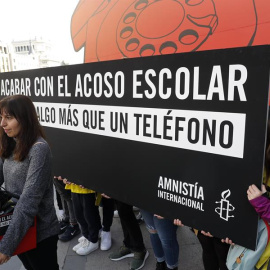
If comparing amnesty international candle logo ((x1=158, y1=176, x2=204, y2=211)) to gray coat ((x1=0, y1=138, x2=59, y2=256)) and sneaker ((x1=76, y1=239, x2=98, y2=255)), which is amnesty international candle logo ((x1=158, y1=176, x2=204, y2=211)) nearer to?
gray coat ((x1=0, y1=138, x2=59, y2=256))

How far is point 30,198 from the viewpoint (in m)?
1.46

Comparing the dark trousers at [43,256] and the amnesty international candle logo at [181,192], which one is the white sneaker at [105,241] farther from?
the amnesty international candle logo at [181,192]

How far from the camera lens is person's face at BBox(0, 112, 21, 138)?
5.14 ft

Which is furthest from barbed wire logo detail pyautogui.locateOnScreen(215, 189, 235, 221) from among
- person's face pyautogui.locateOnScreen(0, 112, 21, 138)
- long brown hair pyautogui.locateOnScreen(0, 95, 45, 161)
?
person's face pyautogui.locateOnScreen(0, 112, 21, 138)

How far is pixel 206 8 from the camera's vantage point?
1.97 meters

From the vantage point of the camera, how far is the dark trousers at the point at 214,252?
170 centimetres

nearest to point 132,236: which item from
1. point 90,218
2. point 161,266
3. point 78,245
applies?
point 161,266

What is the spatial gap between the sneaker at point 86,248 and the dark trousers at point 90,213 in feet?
0.16

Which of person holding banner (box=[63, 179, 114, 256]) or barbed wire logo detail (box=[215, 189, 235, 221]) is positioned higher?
barbed wire logo detail (box=[215, 189, 235, 221])

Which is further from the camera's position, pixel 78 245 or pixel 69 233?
pixel 69 233

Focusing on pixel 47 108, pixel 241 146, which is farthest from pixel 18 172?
pixel 241 146

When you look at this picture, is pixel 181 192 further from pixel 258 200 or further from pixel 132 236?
pixel 132 236

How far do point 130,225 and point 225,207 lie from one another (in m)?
1.35

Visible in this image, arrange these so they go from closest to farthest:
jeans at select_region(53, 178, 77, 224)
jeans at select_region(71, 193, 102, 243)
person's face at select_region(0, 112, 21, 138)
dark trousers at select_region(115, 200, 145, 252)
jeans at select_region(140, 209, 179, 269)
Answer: person's face at select_region(0, 112, 21, 138)
jeans at select_region(140, 209, 179, 269)
dark trousers at select_region(115, 200, 145, 252)
jeans at select_region(71, 193, 102, 243)
jeans at select_region(53, 178, 77, 224)
